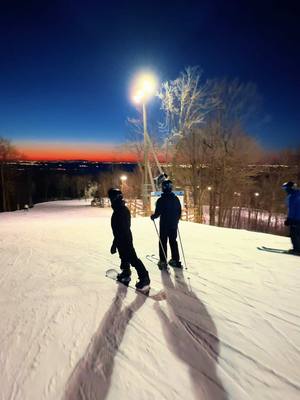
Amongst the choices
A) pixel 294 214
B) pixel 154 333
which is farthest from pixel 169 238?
pixel 294 214

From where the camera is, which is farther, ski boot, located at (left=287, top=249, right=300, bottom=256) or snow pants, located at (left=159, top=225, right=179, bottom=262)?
ski boot, located at (left=287, top=249, right=300, bottom=256)

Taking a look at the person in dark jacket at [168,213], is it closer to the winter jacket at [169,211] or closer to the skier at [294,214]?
the winter jacket at [169,211]

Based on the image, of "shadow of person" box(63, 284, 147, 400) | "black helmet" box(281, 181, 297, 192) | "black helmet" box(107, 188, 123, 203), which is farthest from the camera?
"black helmet" box(281, 181, 297, 192)

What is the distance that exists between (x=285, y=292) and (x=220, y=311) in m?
1.37

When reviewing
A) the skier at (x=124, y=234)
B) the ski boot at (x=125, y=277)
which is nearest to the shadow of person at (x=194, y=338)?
the skier at (x=124, y=234)

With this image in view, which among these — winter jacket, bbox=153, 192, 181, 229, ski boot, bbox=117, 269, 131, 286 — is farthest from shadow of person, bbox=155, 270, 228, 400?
winter jacket, bbox=153, 192, 181, 229

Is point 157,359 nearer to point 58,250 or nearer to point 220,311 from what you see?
point 220,311

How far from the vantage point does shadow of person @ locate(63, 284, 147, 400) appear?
2422mm

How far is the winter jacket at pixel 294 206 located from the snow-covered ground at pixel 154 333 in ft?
3.23

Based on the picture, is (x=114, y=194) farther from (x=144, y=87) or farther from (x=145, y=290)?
(x=144, y=87)

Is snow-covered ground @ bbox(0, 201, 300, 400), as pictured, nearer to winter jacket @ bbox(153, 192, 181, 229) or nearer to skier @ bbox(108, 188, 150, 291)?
skier @ bbox(108, 188, 150, 291)

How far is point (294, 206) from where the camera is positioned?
6.62 m

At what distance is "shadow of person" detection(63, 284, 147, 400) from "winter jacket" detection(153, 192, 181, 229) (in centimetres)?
202

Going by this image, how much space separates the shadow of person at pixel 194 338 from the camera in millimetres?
2463
